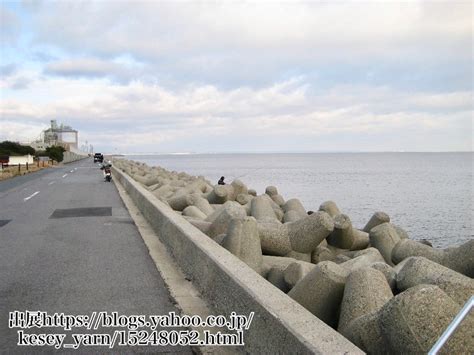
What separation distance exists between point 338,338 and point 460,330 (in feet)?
2.35

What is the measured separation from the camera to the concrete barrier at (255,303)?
3.22 m

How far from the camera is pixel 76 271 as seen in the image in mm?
6852

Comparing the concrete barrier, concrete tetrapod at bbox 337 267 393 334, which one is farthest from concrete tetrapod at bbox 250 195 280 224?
concrete tetrapod at bbox 337 267 393 334

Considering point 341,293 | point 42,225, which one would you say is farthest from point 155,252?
point 42,225

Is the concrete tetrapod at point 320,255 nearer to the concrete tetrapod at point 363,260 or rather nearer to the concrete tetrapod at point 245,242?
the concrete tetrapod at point 363,260

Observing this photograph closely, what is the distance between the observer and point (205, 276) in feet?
18.1

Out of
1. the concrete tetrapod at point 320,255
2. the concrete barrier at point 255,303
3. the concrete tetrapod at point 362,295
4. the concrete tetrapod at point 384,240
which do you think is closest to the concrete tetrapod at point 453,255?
the concrete tetrapod at point 384,240

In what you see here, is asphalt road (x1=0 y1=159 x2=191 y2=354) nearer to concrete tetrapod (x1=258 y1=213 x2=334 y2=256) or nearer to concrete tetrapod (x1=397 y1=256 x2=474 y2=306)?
concrete tetrapod (x1=258 y1=213 x2=334 y2=256)

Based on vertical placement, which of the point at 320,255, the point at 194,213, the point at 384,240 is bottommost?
the point at 320,255

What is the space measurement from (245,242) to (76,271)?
2138 millimetres

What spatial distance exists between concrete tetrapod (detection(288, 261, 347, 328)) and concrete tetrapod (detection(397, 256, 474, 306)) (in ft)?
2.55

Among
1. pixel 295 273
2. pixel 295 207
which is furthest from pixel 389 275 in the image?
pixel 295 207

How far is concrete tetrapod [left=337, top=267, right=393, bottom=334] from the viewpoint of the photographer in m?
4.54

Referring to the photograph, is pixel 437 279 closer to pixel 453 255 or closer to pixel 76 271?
pixel 453 255
